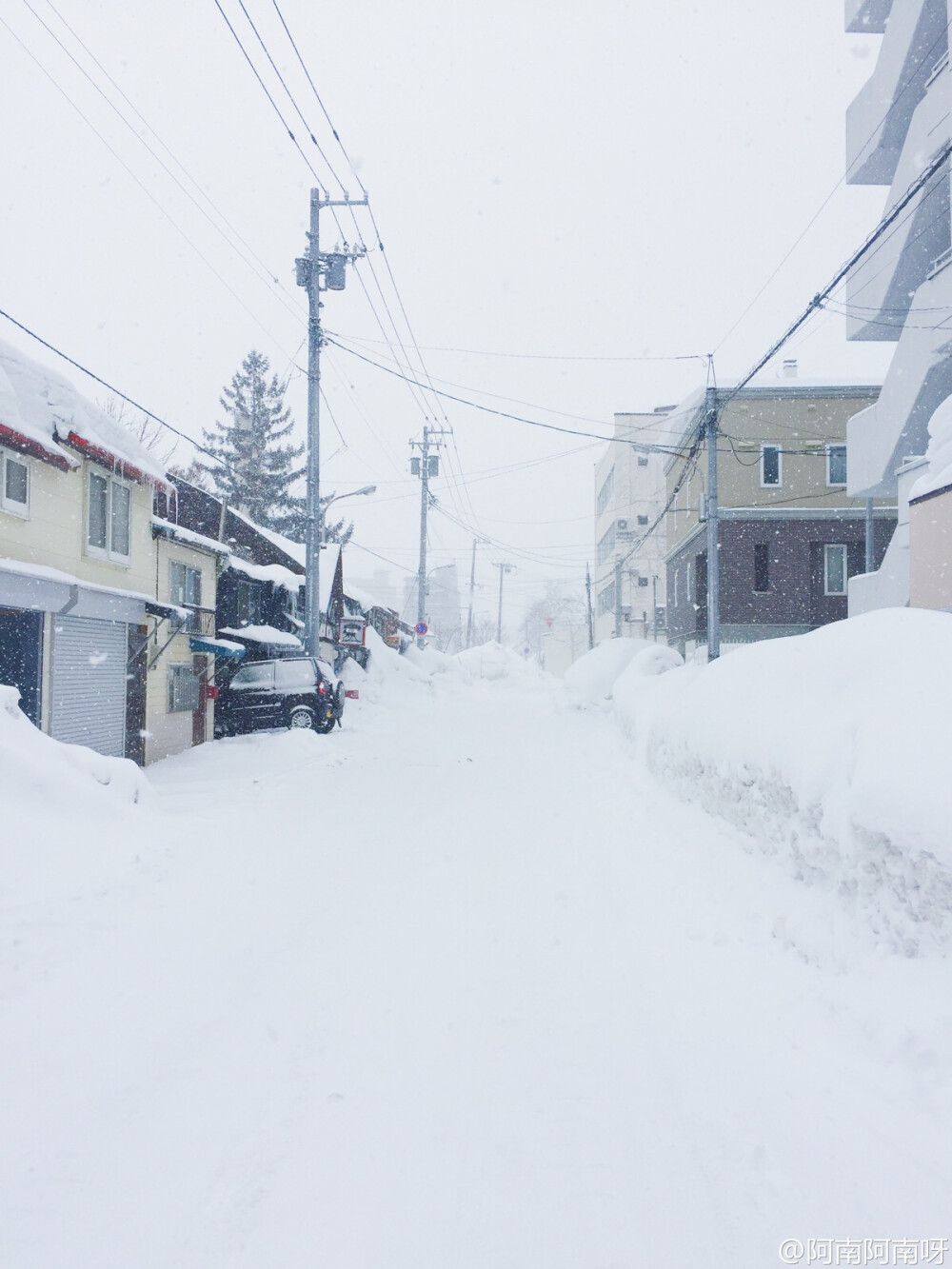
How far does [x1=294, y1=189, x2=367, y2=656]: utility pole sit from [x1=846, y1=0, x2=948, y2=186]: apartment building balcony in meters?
12.5

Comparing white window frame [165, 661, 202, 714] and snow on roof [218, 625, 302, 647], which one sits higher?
snow on roof [218, 625, 302, 647]

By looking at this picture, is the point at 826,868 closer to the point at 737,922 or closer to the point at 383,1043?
the point at 737,922

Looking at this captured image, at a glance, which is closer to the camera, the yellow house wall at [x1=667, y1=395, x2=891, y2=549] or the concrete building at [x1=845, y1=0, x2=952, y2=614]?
the concrete building at [x1=845, y1=0, x2=952, y2=614]

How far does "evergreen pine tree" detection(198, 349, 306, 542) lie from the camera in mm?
→ 45156

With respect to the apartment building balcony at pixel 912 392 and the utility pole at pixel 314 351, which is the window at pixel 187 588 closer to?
the utility pole at pixel 314 351

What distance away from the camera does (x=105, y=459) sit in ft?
42.4

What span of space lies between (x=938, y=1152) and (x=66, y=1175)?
3191 mm

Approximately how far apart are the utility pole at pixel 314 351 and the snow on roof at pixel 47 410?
7079 mm

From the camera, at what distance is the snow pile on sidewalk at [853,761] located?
13.7 ft

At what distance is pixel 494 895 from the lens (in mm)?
6551

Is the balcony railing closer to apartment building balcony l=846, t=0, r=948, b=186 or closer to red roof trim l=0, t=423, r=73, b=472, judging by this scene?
red roof trim l=0, t=423, r=73, b=472

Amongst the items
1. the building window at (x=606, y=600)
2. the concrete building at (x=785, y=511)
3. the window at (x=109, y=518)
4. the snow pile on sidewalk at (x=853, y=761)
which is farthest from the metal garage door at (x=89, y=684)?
the building window at (x=606, y=600)

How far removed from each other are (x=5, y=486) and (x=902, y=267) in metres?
19.4

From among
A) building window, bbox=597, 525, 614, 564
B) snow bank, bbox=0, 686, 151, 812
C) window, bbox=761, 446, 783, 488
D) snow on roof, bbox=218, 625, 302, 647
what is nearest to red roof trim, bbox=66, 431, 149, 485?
snow bank, bbox=0, 686, 151, 812
